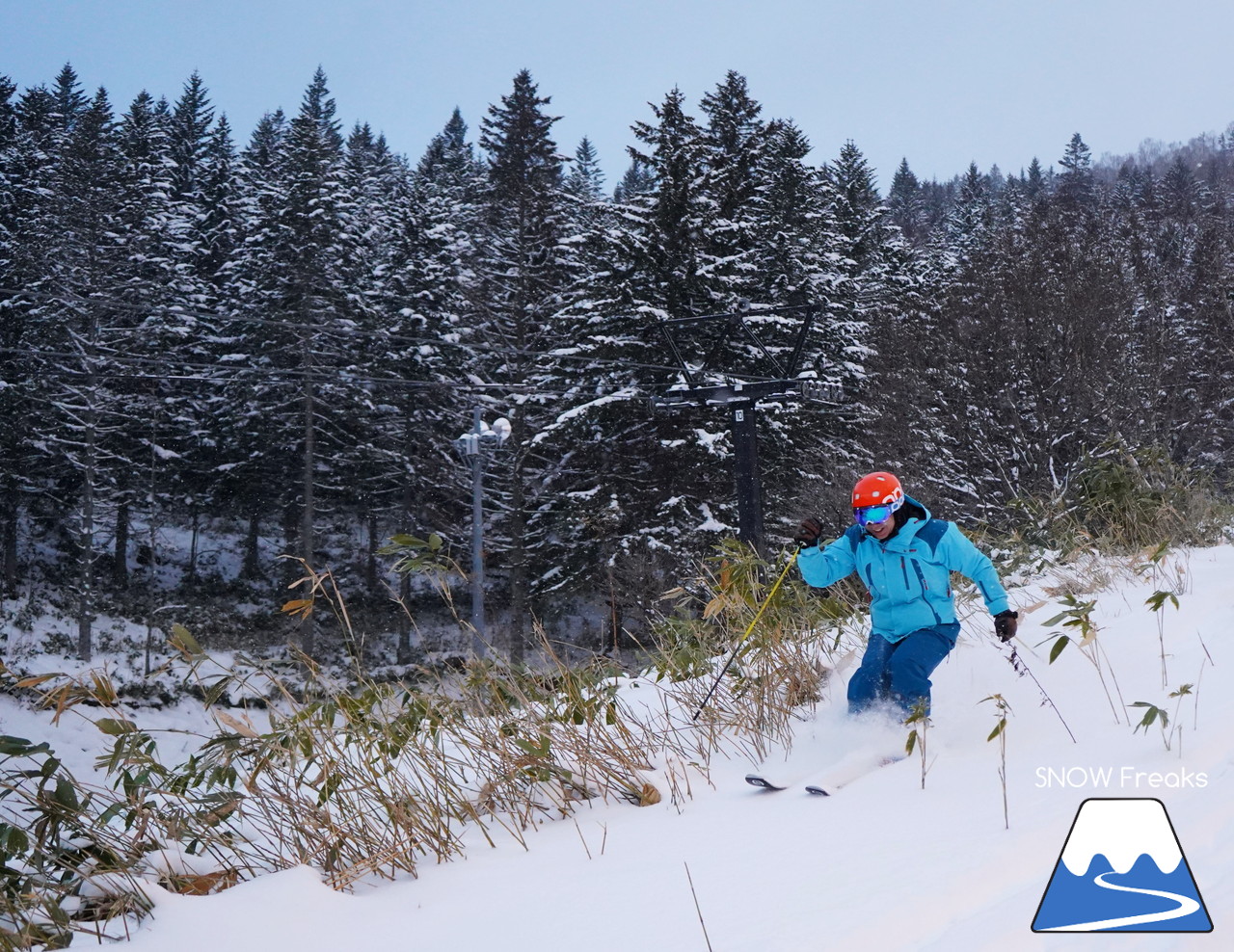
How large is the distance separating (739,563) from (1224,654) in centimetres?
214

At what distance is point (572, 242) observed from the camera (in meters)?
20.4

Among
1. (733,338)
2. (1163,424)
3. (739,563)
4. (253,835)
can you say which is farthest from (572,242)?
(253,835)

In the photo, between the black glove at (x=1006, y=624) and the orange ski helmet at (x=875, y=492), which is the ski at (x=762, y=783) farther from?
the orange ski helmet at (x=875, y=492)

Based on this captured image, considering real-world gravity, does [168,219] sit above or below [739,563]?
above

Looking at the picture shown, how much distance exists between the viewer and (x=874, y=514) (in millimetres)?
4086

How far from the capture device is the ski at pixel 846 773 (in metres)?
3.14

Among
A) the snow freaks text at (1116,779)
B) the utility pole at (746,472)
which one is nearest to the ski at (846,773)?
the snow freaks text at (1116,779)

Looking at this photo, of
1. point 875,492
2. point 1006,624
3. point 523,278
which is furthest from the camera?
point 523,278

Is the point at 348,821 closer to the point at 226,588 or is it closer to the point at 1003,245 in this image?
the point at 1003,245

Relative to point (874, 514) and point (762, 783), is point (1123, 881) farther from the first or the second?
point (874, 514)

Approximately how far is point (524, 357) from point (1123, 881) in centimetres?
2229

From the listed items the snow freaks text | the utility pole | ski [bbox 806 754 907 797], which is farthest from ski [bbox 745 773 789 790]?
the utility pole

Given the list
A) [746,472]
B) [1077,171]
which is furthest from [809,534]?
[1077,171]

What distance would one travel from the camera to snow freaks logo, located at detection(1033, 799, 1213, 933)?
1.71 metres
